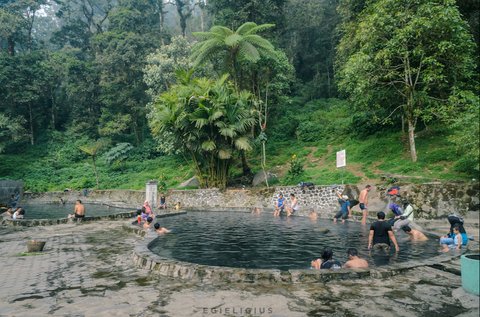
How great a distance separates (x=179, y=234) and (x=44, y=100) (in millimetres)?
46334

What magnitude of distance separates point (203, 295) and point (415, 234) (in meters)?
8.66

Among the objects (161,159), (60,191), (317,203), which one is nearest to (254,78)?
(317,203)

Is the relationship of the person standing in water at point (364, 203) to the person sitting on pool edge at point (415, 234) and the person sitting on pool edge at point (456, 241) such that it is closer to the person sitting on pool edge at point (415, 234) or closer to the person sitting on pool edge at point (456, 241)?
the person sitting on pool edge at point (415, 234)

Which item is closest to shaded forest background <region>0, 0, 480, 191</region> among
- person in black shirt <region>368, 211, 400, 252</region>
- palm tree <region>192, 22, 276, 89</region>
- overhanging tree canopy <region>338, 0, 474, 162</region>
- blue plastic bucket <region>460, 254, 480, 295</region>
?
overhanging tree canopy <region>338, 0, 474, 162</region>

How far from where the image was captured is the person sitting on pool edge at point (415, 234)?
1193 cm

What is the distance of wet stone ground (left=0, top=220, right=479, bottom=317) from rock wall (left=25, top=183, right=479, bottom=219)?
8.32m

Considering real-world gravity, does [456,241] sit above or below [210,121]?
below

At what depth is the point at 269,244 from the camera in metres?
11.7

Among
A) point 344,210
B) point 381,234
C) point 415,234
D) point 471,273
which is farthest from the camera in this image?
point 344,210

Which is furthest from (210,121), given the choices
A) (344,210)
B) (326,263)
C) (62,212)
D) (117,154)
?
(117,154)

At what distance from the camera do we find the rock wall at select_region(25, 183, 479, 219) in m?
15.7

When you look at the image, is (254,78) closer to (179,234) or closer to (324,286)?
(179,234)

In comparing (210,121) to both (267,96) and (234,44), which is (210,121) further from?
(267,96)

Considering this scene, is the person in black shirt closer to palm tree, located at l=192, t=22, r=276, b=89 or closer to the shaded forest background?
the shaded forest background
